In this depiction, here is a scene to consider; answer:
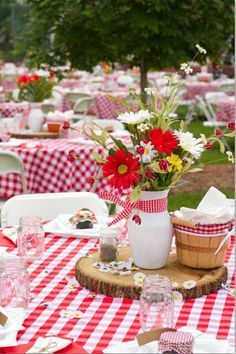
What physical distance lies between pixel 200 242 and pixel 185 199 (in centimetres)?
551

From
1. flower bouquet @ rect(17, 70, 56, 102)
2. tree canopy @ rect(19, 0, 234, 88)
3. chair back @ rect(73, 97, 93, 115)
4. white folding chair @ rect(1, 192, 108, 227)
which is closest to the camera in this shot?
white folding chair @ rect(1, 192, 108, 227)

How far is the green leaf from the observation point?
2424 millimetres

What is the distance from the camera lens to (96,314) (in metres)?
2.30

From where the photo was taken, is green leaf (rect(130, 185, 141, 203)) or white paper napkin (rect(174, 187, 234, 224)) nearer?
green leaf (rect(130, 185, 141, 203))

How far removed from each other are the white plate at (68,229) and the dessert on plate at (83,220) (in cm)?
2

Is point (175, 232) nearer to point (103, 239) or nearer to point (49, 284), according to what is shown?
point (103, 239)

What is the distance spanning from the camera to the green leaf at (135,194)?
2424 millimetres

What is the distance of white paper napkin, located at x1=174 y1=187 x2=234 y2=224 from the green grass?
4860 millimetres

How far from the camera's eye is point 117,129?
6809 millimetres

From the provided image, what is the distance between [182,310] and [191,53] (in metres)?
4.75

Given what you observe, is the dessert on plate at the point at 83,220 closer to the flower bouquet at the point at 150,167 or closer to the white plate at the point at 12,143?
the flower bouquet at the point at 150,167

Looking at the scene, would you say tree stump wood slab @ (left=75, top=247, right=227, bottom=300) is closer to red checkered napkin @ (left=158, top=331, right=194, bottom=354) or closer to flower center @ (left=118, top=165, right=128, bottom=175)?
flower center @ (left=118, top=165, right=128, bottom=175)

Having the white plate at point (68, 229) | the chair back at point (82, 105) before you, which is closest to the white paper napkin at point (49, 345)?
the white plate at point (68, 229)

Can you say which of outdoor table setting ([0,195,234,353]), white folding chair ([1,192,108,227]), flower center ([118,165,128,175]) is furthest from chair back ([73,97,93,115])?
flower center ([118,165,128,175])
